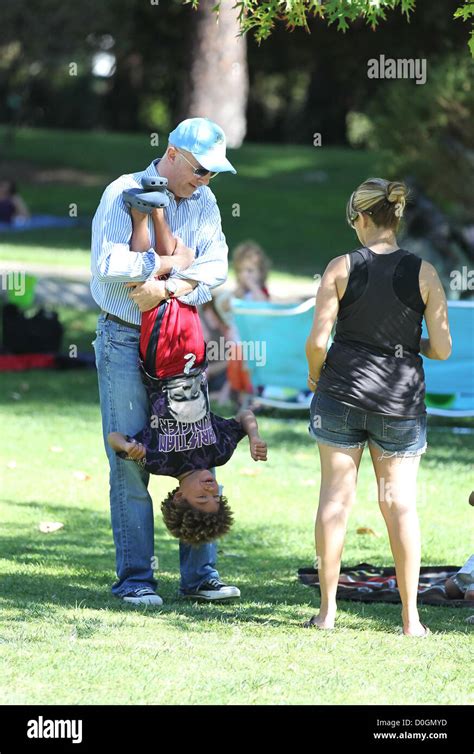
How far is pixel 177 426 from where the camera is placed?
5531 mm

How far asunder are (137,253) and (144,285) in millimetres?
133

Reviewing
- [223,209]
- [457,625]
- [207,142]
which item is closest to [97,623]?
[457,625]

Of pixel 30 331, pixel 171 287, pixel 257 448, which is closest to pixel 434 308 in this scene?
pixel 257 448

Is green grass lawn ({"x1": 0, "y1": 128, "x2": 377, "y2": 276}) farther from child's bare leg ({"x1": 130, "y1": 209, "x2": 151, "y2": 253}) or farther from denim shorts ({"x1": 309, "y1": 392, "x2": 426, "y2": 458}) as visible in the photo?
denim shorts ({"x1": 309, "y1": 392, "x2": 426, "y2": 458})

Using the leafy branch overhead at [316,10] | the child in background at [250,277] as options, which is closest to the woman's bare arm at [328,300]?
the leafy branch overhead at [316,10]

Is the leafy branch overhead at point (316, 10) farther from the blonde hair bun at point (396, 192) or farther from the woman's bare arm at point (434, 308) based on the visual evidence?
the woman's bare arm at point (434, 308)

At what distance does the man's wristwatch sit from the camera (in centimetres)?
542

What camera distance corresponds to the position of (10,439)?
9.98 metres

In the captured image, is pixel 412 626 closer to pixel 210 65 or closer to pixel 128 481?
pixel 128 481

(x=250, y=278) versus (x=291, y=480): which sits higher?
(x=250, y=278)

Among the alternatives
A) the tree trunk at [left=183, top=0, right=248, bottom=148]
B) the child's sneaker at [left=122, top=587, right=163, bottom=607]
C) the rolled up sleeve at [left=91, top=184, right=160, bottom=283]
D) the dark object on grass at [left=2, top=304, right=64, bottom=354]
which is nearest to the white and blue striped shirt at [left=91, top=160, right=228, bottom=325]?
the rolled up sleeve at [left=91, top=184, right=160, bottom=283]

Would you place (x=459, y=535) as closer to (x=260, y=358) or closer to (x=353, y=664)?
(x=353, y=664)

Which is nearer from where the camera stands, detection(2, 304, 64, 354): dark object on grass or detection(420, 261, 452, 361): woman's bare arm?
detection(420, 261, 452, 361): woman's bare arm
